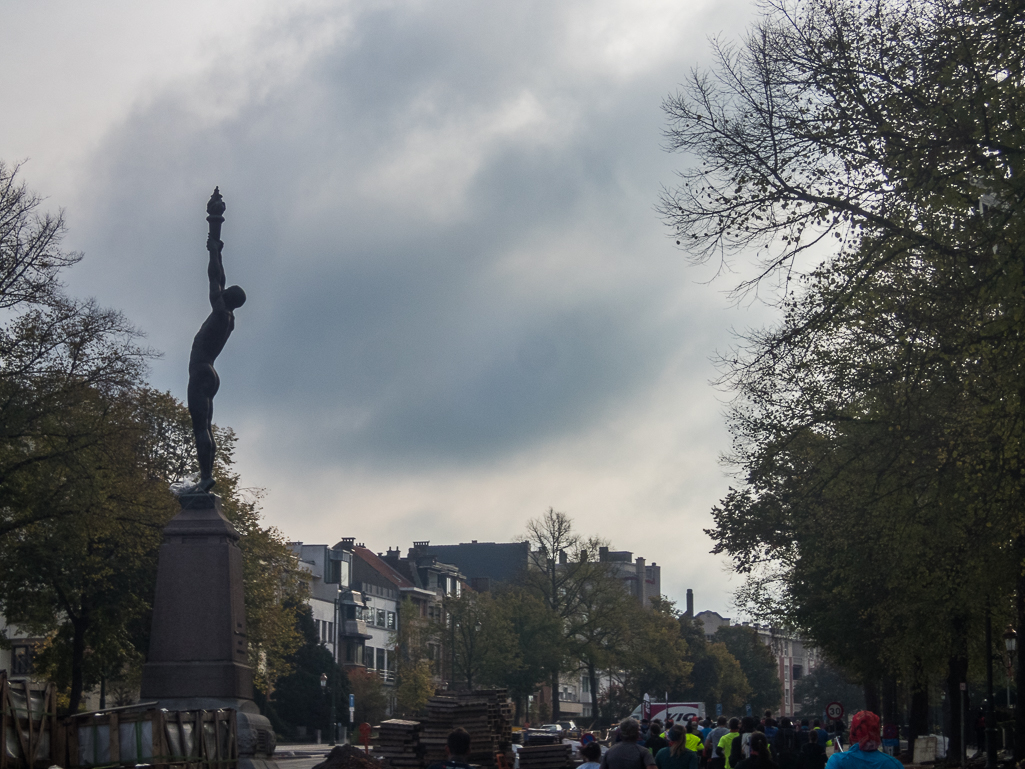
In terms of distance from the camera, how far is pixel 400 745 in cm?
2753

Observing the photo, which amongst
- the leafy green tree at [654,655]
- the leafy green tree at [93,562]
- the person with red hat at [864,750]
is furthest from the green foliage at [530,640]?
the person with red hat at [864,750]

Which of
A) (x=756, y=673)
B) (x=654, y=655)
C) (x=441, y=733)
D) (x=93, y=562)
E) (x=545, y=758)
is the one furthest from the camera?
(x=756, y=673)

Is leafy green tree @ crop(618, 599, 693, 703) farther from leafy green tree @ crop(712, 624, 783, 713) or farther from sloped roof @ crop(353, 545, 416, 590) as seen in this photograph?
leafy green tree @ crop(712, 624, 783, 713)

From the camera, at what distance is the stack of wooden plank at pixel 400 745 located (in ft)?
89.8

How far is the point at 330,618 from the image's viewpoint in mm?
95125

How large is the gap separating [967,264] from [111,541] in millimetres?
31421

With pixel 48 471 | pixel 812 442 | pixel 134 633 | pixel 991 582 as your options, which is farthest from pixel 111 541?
pixel 991 582

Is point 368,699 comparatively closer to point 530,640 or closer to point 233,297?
point 530,640

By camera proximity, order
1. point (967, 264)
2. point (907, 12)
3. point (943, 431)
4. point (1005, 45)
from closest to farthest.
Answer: point (1005, 45) < point (967, 264) < point (907, 12) < point (943, 431)

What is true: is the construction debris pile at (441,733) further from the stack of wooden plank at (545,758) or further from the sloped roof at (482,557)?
the sloped roof at (482,557)

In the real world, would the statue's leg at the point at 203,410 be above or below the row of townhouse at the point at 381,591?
above

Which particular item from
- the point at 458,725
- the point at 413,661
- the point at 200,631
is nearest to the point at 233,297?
the point at 200,631

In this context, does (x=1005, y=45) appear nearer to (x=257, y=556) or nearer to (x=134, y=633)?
(x=134, y=633)

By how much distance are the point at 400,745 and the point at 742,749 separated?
1131 centimetres
